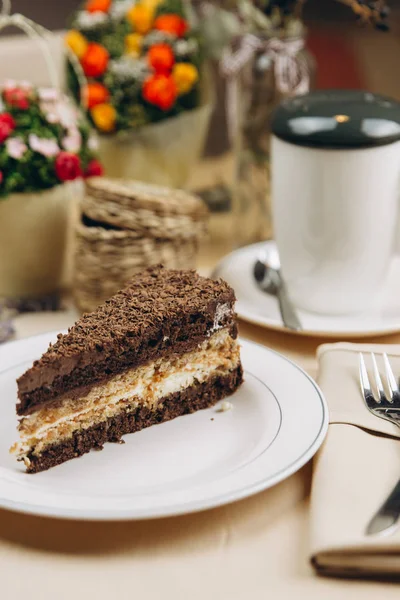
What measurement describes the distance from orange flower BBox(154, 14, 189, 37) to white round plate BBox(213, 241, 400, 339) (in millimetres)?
655

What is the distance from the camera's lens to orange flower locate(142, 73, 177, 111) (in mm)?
1934

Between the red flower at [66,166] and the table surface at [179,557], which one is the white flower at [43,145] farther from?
the table surface at [179,557]

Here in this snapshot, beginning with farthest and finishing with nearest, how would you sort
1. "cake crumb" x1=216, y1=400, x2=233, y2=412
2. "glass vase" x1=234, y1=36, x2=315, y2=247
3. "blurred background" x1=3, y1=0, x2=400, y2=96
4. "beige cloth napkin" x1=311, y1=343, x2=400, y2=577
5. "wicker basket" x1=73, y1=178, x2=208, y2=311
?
"blurred background" x1=3, y1=0, x2=400, y2=96 → "glass vase" x1=234, y1=36, x2=315, y2=247 → "wicker basket" x1=73, y1=178, x2=208, y2=311 → "cake crumb" x1=216, y1=400, x2=233, y2=412 → "beige cloth napkin" x1=311, y1=343, x2=400, y2=577

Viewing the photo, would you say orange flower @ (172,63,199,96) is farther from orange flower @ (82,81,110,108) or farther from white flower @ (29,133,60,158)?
white flower @ (29,133,60,158)

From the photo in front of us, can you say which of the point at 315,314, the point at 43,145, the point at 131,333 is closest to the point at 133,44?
the point at 43,145

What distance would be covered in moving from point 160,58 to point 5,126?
20.6 inches

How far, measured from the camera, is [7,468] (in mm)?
1100

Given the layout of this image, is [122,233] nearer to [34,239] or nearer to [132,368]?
[34,239]

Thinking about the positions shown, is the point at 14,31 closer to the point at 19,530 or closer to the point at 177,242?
the point at 177,242

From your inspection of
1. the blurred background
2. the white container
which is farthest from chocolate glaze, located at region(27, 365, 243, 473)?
the blurred background

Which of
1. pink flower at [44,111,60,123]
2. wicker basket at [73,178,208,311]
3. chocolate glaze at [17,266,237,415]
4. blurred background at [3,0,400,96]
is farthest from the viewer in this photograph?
blurred background at [3,0,400,96]

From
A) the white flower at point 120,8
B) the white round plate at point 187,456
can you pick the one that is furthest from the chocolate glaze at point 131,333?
the white flower at point 120,8

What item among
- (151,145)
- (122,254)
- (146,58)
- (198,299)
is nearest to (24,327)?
(122,254)

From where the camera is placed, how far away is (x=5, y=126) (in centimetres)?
161
